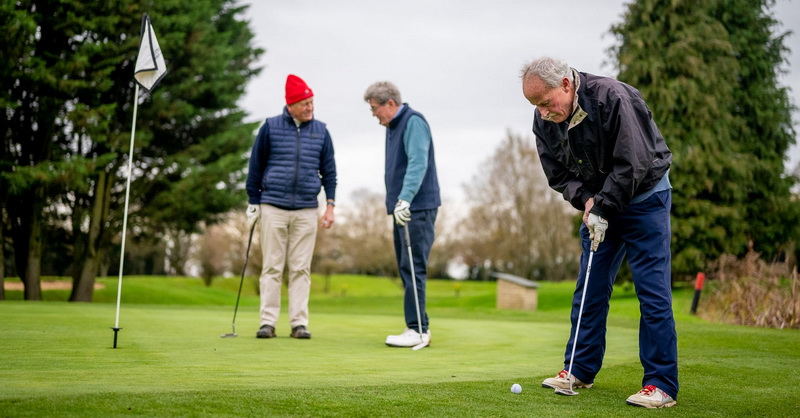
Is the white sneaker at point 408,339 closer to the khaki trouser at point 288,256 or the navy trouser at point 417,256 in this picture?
the navy trouser at point 417,256

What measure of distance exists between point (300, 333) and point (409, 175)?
5.20 feet

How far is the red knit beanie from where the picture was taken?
21.0 ft

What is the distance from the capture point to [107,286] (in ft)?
80.5

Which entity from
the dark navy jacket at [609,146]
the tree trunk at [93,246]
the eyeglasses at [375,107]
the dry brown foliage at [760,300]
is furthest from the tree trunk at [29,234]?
the dark navy jacket at [609,146]

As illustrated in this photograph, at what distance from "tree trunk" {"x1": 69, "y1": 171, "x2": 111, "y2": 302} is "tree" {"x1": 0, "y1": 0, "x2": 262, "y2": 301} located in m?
0.03

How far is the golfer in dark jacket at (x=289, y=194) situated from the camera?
21.2 ft

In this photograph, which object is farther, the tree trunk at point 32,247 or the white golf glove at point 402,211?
the tree trunk at point 32,247

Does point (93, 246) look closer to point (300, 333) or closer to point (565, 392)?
point (300, 333)

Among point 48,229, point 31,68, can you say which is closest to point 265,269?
point 31,68

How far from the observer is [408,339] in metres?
5.86

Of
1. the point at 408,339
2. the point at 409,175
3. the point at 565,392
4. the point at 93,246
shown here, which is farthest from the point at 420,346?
the point at 93,246

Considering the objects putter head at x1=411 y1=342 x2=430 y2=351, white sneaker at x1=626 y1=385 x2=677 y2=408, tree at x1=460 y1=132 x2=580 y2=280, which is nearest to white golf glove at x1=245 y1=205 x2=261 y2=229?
putter head at x1=411 y1=342 x2=430 y2=351

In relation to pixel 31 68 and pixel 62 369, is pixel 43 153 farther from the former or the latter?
pixel 62 369

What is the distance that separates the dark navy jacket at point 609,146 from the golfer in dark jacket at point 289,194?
120 inches
